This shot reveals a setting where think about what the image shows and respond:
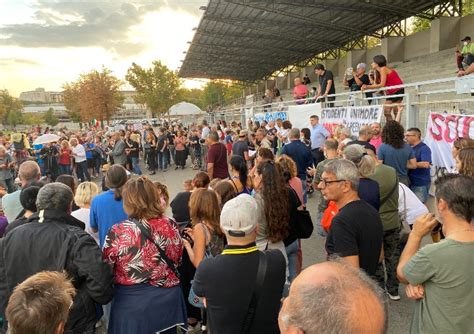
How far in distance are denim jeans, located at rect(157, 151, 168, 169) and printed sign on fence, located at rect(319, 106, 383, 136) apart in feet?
26.5

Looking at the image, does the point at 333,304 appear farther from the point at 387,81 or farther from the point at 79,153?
the point at 79,153

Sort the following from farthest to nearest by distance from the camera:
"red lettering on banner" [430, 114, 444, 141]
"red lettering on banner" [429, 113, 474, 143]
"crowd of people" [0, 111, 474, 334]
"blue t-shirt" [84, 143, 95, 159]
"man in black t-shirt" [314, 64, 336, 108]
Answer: "blue t-shirt" [84, 143, 95, 159], "man in black t-shirt" [314, 64, 336, 108], "red lettering on banner" [430, 114, 444, 141], "red lettering on banner" [429, 113, 474, 143], "crowd of people" [0, 111, 474, 334]

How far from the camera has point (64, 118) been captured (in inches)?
4373

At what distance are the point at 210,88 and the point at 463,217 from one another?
7807 cm

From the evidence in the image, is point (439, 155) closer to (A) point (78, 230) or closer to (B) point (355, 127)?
(B) point (355, 127)

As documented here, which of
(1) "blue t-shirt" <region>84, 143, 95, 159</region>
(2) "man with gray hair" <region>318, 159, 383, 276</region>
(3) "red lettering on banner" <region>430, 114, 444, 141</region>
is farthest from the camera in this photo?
(1) "blue t-shirt" <region>84, 143, 95, 159</region>

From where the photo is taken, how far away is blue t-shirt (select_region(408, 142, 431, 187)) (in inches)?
205

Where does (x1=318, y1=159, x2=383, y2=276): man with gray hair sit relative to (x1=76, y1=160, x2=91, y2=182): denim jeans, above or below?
above

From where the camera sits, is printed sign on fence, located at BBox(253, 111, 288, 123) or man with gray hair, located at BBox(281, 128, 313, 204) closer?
man with gray hair, located at BBox(281, 128, 313, 204)

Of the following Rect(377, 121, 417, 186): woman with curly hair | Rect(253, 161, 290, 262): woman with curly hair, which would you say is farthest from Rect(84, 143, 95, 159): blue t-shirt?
Rect(253, 161, 290, 262): woman with curly hair

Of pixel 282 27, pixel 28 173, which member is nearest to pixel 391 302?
pixel 28 173

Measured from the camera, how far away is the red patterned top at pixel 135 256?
99.6 inches

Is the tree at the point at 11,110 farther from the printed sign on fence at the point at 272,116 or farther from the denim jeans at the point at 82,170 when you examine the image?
the printed sign on fence at the point at 272,116

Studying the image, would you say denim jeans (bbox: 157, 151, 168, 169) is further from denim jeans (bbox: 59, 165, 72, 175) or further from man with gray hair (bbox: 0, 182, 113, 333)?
man with gray hair (bbox: 0, 182, 113, 333)
